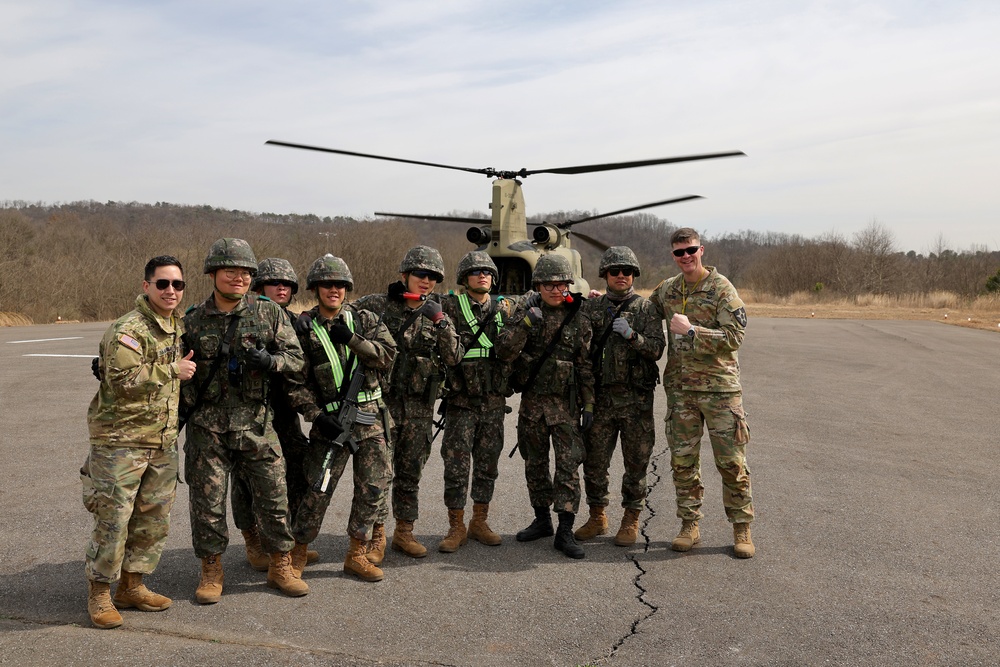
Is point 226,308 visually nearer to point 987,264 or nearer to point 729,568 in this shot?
point 729,568

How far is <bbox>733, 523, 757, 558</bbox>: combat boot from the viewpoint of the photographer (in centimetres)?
518

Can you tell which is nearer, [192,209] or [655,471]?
[655,471]

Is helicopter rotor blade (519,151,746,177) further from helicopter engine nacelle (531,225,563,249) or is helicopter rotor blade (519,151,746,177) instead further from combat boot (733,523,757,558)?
combat boot (733,523,757,558)

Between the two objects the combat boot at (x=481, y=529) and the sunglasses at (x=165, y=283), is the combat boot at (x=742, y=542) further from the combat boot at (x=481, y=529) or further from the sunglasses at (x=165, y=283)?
the sunglasses at (x=165, y=283)

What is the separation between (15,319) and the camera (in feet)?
87.8

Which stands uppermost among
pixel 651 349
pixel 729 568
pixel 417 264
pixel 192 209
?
pixel 192 209

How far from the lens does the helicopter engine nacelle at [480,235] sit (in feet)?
43.8

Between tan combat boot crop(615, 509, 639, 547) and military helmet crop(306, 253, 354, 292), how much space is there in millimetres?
2529

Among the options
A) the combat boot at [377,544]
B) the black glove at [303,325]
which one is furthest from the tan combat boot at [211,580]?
the black glove at [303,325]

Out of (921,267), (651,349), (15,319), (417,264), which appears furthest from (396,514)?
(921,267)

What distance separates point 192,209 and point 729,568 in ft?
415

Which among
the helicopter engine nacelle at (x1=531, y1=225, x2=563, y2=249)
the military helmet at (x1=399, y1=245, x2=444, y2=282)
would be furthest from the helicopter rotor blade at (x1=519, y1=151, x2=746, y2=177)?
the military helmet at (x1=399, y1=245, x2=444, y2=282)

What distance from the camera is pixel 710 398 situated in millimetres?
5355

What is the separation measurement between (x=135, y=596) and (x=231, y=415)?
3.60 feet
